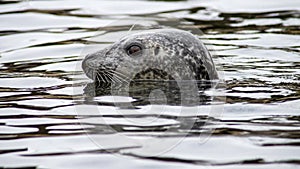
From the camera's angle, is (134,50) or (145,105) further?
(134,50)

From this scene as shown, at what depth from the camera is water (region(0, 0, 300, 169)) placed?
544 cm

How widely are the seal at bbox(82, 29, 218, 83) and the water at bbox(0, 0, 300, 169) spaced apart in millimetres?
283

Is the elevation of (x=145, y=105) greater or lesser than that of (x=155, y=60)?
lesser

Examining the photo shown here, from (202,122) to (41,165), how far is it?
1.56 metres

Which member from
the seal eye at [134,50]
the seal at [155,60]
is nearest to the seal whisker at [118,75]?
the seal at [155,60]

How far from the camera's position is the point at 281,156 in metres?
5.35

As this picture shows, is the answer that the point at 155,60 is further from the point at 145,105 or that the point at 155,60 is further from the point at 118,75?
the point at 145,105

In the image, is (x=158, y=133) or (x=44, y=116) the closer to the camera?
(x=158, y=133)

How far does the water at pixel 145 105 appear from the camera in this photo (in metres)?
5.44

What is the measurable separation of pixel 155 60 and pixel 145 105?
3.93 ft

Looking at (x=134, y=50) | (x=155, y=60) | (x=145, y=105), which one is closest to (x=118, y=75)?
(x=134, y=50)

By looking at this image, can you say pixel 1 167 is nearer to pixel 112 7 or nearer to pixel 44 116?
pixel 44 116

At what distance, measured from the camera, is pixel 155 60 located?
318 inches

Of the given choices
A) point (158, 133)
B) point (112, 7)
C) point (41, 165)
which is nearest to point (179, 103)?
Answer: point (158, 133)
